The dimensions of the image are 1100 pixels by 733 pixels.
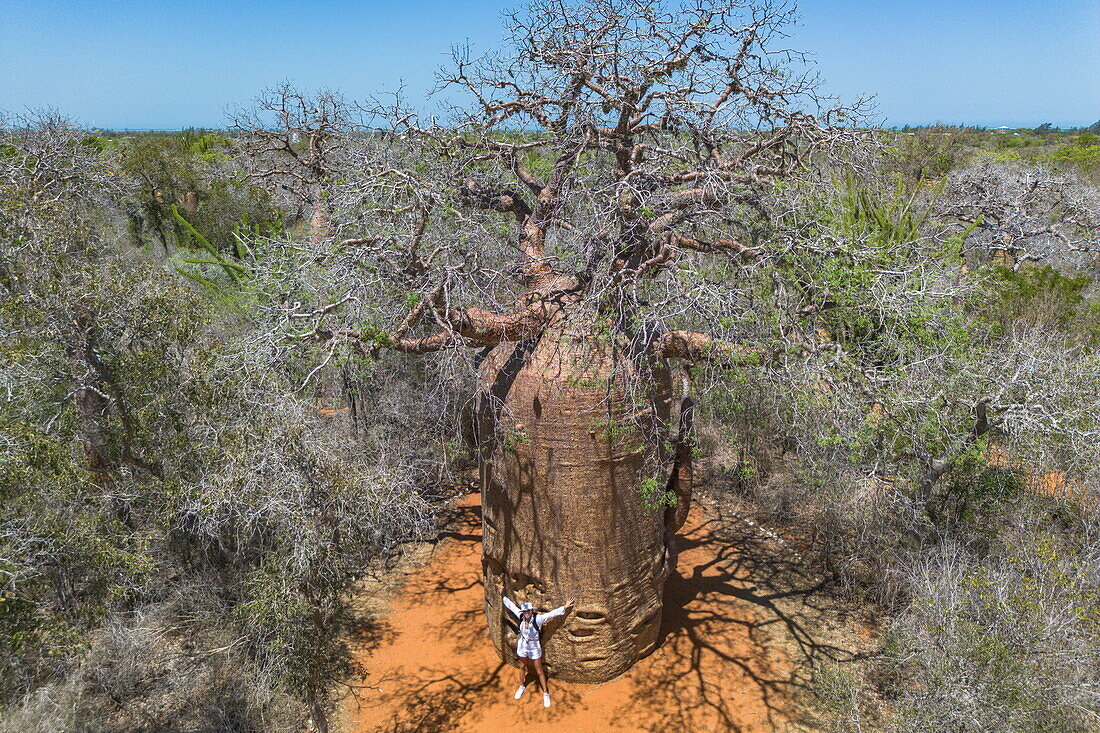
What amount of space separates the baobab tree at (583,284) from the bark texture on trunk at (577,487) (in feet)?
0.05

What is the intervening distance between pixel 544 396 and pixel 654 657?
268 cm

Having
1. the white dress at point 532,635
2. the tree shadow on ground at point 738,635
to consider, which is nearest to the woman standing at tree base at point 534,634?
the white dress at point 532,635

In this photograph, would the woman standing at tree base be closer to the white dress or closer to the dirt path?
the white dress

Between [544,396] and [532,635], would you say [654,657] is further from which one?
[544,396]

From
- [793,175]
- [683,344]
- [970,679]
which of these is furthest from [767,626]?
[793,175]

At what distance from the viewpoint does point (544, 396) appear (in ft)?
13.8

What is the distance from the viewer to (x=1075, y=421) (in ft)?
15.0

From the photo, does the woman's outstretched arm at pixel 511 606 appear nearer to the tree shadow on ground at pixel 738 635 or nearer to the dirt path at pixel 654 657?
the dirt path at pixel 654 657

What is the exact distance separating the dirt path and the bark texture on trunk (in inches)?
13.3

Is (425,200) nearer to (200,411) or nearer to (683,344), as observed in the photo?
(683,344)

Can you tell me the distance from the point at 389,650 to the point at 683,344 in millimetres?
3788

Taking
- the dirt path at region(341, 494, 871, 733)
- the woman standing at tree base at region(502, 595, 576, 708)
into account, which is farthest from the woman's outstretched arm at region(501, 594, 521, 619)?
the dirt path at region(341, 494, 871, 733)

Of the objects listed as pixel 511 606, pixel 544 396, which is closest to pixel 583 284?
pixel 544 396

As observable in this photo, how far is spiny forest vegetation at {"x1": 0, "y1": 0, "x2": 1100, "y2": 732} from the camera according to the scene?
11.5 ft
